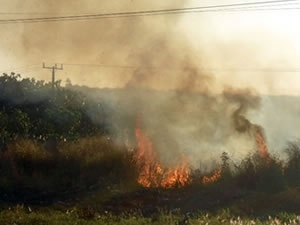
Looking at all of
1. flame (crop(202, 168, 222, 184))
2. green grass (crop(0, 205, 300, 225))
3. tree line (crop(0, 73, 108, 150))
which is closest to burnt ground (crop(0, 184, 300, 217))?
flame (crop(202, 168, 222, 184))

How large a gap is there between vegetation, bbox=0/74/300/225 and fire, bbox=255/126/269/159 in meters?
0.45

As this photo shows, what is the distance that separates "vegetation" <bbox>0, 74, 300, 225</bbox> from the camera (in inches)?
494

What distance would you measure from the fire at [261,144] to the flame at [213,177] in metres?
2.02

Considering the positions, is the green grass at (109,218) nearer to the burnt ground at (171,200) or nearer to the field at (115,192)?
the field at (115,192)

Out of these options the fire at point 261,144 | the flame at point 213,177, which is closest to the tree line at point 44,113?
the flame at point 213,177

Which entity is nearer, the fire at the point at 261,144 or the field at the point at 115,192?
the field at the point at 115,192

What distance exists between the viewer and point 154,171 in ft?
60.8

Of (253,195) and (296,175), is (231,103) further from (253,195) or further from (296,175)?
(253,195)

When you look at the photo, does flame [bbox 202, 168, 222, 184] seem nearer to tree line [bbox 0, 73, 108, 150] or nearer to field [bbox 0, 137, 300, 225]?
field [bbox 0, 137, 300, 225]

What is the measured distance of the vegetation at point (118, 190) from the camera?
41.2 feet

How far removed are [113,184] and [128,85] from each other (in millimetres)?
14270

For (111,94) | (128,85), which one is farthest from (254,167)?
(111,94)

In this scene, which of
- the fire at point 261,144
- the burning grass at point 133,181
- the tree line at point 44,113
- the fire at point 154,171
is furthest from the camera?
the tree line at point 44,113

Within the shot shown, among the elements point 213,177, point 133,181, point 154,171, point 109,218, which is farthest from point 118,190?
point 109,218
